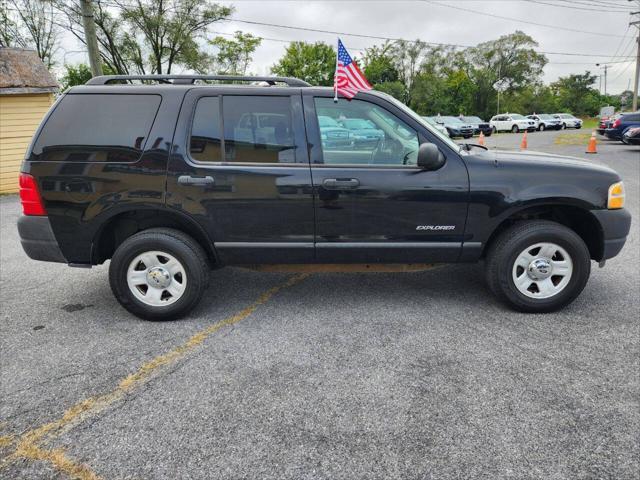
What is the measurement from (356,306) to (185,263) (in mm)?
1507

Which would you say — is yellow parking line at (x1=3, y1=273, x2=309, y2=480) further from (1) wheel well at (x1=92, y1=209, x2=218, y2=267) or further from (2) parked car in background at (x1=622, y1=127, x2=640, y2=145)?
(2) parked car in background at (x1=622, y1=127, x2=640, y2=145)

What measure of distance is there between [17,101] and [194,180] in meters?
10.6

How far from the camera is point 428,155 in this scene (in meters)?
3.36

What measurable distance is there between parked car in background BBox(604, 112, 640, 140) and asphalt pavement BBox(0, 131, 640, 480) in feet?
54.4

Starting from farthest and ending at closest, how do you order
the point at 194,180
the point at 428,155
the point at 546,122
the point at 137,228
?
the point at 546,122, the point at 137,228, the point at 194,180, the point at 428,155

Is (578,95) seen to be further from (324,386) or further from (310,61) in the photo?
(324,386)

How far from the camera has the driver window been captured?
3525mm

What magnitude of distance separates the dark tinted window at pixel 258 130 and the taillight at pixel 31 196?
1513 mm

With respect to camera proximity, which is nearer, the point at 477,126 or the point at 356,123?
the point at 356,123

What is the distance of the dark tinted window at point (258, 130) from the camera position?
3498 mm

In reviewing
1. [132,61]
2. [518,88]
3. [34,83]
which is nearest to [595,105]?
[518,88]

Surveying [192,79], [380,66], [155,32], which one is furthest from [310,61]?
[192,79]

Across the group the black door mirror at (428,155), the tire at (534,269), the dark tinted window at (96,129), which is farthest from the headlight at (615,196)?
the dark tinted window at (96,129)

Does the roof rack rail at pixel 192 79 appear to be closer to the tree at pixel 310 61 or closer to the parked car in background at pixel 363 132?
the parked car in background at pixel 363 132
